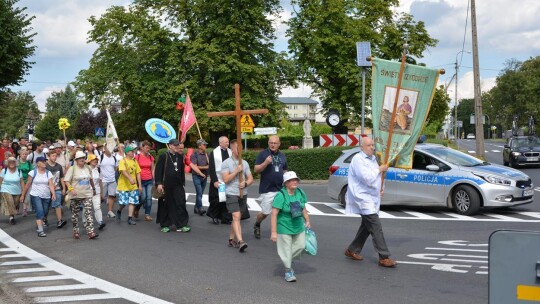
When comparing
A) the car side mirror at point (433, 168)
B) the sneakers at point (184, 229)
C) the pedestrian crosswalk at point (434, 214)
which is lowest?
the pedestrian crosswalk at point (434, 214)

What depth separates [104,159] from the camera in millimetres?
15258

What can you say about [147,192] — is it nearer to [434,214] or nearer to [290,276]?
[434,214]

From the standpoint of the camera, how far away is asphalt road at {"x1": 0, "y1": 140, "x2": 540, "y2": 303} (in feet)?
23.7

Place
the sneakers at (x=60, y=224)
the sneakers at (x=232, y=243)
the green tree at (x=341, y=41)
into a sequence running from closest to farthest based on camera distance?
the sneakers at (x=232, y=243) < the sneakers at (x=60, y=224) < the green tree at (x=341, y=41)

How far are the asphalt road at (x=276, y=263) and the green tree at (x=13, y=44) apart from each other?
13878 mm

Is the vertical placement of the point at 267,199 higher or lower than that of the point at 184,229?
higher

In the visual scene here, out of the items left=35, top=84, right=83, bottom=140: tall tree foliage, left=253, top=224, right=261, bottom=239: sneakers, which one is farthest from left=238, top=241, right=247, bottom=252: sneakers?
left=35, top=84, right=83, bottom=140: tall tree foliage

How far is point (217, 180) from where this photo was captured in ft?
41.0

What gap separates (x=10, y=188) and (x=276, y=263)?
7.86 m

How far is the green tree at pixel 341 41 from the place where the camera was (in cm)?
4362

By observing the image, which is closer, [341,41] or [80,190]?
[80,190]

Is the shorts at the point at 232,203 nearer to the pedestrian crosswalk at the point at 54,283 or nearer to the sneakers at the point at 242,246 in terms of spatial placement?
the sneakers at the point at 242,246

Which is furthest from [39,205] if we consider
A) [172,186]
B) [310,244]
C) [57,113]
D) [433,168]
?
[57,113]

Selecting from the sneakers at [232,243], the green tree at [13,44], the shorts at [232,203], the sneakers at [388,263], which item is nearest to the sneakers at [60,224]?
the sneakers at [232,243]
